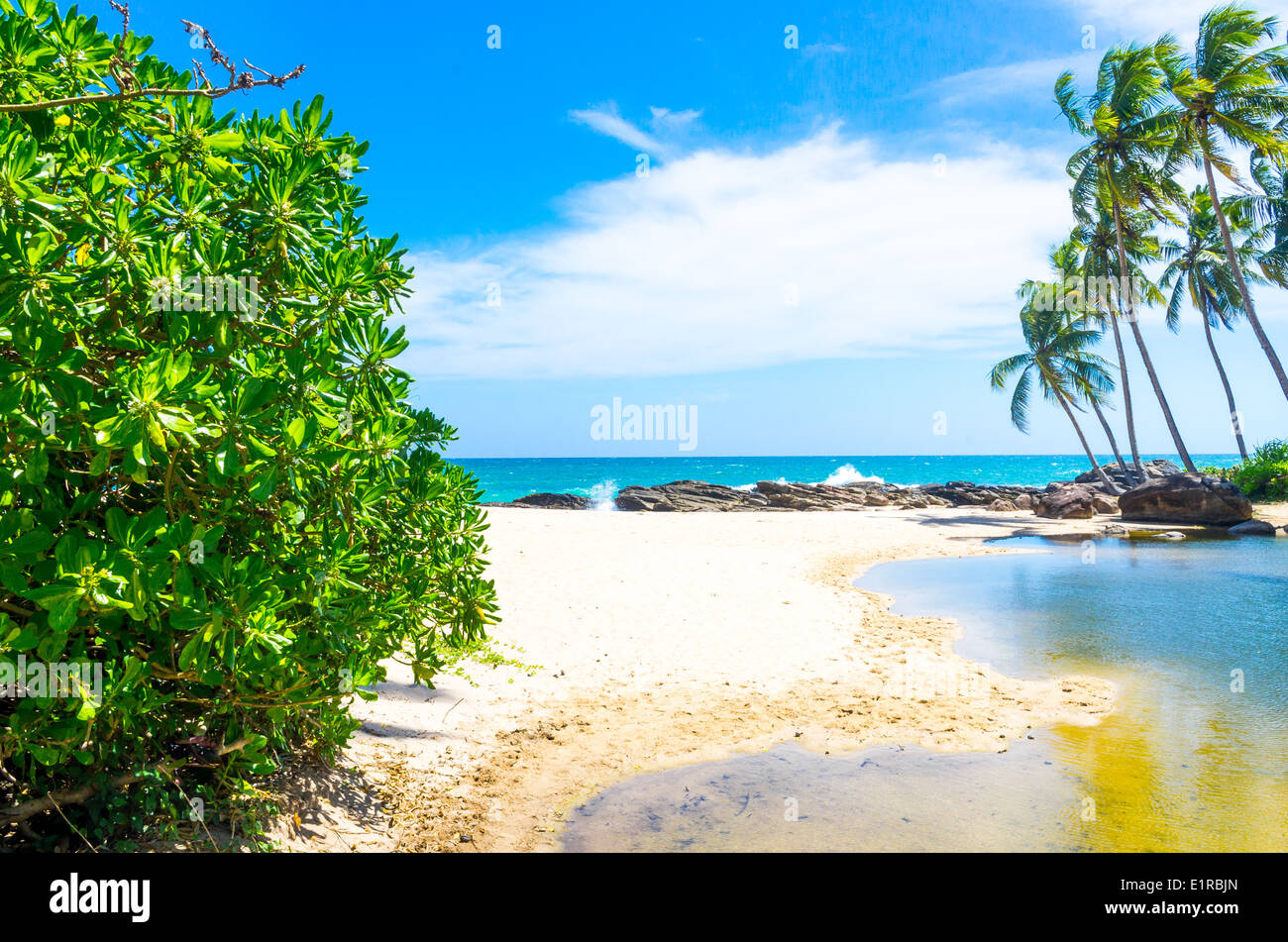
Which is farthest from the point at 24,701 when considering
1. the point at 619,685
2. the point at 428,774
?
the point at 619,685

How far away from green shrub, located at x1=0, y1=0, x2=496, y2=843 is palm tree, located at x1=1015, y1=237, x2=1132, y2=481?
36168 millimetres

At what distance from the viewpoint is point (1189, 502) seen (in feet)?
83.4

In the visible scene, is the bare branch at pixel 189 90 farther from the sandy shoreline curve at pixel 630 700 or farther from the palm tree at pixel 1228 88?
the palm tree at pixel 1228 88

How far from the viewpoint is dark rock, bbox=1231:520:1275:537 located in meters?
22.4

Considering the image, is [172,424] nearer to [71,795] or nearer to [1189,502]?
[71,795]

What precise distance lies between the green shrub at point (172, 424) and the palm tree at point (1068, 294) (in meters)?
36.2

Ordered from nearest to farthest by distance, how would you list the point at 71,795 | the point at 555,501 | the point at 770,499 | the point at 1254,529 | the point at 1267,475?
the point at 71,795 → the point at 1254,529 → the point at 1267,475 → the point at 770,499 → the point at 555,501

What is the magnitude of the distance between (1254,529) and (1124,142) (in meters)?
14.8

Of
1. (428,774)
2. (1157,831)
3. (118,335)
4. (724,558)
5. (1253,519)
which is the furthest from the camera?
(1253,519)

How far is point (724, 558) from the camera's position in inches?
608

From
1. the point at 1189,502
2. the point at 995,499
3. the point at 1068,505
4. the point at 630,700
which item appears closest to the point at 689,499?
the point at 1068,505

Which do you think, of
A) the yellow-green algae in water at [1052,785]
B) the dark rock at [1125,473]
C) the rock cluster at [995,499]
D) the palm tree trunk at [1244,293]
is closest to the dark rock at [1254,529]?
the rock cluster at [995,499]

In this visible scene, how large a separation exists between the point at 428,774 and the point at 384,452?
2.90 meters

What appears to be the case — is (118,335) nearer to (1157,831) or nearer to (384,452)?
(384,452)
